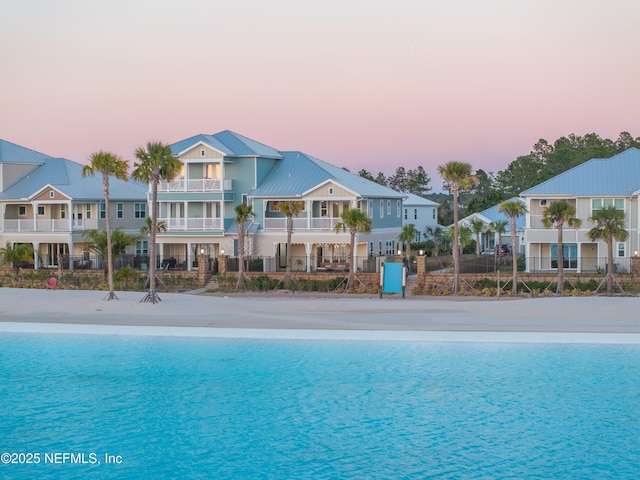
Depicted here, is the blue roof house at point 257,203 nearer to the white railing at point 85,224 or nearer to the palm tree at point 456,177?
the white railing at point 85,224

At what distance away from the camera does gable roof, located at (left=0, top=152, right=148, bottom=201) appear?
57531 mm

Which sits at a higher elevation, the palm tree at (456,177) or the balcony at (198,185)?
the balcony at (198,185)

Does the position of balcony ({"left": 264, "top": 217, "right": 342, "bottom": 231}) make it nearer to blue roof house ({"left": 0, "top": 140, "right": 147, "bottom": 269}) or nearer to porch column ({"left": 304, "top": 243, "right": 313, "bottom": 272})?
porch column ({"left": 304, "top": 243, "right": 313, "bottom": 272})

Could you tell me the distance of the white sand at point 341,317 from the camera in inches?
1138

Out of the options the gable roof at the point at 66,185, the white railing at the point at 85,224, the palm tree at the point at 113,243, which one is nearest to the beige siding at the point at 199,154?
the palm tree at the point at 113,243

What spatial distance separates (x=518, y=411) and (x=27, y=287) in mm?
32791

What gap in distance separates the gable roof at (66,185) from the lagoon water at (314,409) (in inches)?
1188

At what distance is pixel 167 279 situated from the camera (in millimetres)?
46094

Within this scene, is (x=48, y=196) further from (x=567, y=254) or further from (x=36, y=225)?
(x=567, y=254)

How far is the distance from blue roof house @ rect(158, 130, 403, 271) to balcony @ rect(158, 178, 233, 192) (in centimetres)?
6

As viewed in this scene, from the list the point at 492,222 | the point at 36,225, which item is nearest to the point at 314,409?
the point at 36,225

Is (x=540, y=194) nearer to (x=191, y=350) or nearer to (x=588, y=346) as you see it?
(x=588, y=346)

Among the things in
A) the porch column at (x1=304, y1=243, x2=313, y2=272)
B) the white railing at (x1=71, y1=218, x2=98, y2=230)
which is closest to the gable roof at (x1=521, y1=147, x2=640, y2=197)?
the porch column at (x1=304, y1=243, x2=313, y2=272)

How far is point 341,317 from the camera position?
32812 mm
